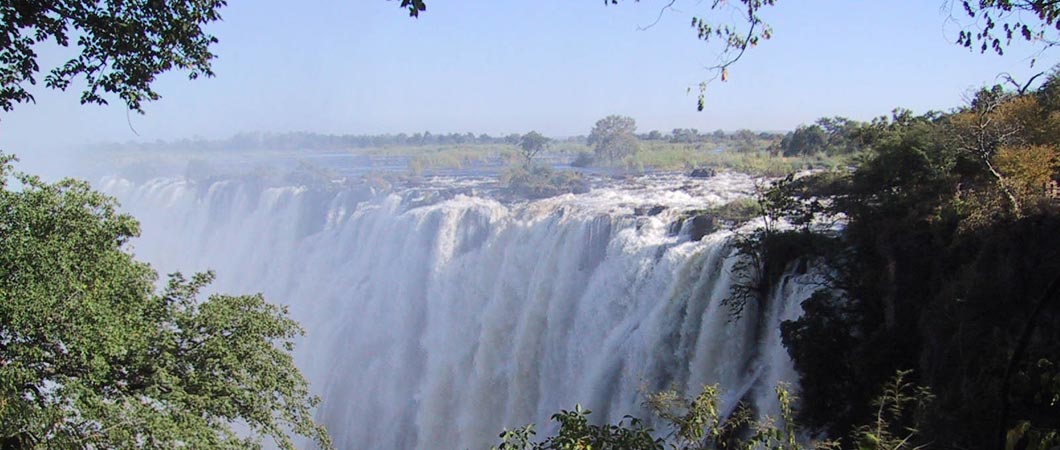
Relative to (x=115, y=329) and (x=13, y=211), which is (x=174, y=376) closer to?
(x=115, y=329)

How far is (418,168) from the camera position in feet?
114

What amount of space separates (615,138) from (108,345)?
1248 inches

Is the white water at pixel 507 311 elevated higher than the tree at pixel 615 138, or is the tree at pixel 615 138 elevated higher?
the tree at pixel 615 138

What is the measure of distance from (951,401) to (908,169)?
4.14 m

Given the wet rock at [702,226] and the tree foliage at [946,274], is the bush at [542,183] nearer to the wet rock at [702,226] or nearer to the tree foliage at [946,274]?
the wet rock at [702,226]

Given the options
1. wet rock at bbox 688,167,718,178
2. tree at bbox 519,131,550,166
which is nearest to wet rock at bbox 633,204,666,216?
wet rock at bbox 688,167,718,178

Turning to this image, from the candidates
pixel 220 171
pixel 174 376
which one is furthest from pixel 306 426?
pixel 220 171

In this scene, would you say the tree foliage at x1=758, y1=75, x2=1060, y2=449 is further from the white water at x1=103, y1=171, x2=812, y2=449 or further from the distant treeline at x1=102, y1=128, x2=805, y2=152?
the distant treeline at x1=102, y1=128, x2=805, y2=152

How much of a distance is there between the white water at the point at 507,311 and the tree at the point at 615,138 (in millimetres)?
12888

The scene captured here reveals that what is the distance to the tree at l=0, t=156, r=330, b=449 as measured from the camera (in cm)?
559

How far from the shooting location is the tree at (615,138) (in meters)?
35.2

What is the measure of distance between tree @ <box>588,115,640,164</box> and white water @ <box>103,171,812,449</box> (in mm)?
12888

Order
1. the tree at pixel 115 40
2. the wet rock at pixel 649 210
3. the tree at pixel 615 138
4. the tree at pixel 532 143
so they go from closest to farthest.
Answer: the tree at pixel 115 40 → the wet rock at pixel 649 210 → the tree at pixel 615 138 → the tree at pixel 532 143

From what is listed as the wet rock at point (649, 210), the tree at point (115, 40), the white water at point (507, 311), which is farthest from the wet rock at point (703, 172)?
the tree at point (115, 40)
